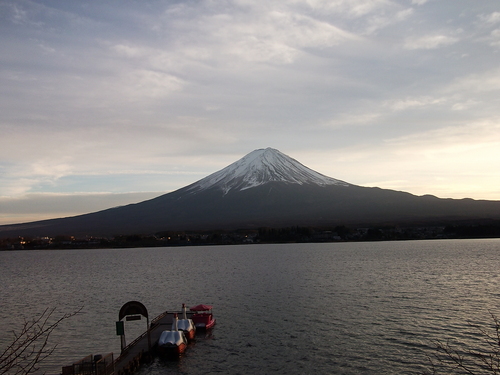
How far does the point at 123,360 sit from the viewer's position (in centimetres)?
2159

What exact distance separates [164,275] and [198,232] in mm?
129909

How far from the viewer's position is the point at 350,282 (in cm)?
4788

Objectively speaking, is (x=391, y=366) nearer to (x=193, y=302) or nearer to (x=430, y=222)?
(x=193, y=302)

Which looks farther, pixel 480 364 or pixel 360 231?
pixel 360 231

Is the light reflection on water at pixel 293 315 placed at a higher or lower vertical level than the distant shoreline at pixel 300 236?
lower

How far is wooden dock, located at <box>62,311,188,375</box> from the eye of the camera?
1825 centimetres

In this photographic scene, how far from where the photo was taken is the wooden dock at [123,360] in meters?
18.2

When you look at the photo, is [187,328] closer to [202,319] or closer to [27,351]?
[202,319]

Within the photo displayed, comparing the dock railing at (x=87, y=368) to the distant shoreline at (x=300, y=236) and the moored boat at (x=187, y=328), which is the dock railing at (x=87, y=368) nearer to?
the moored boat at (x=187, y=328)

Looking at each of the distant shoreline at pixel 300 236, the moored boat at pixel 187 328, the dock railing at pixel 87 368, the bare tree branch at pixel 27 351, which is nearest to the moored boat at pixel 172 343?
the moored boat at pixel 187 328

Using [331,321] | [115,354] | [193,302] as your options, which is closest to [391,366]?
[331,321]

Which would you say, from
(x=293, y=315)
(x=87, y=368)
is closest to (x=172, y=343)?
(x=87, y=368)

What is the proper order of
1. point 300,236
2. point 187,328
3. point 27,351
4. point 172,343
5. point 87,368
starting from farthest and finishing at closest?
point 300,236 < point 187,328 < point 27,351 < point 172,343 < point 87,368

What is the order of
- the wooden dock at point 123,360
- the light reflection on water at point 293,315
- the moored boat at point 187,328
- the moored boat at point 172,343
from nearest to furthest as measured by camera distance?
the wooden dock at point 123,360, the light reflection on water at point 293,315, the moored boat at point 172,343, the moored boat at point 187,328
